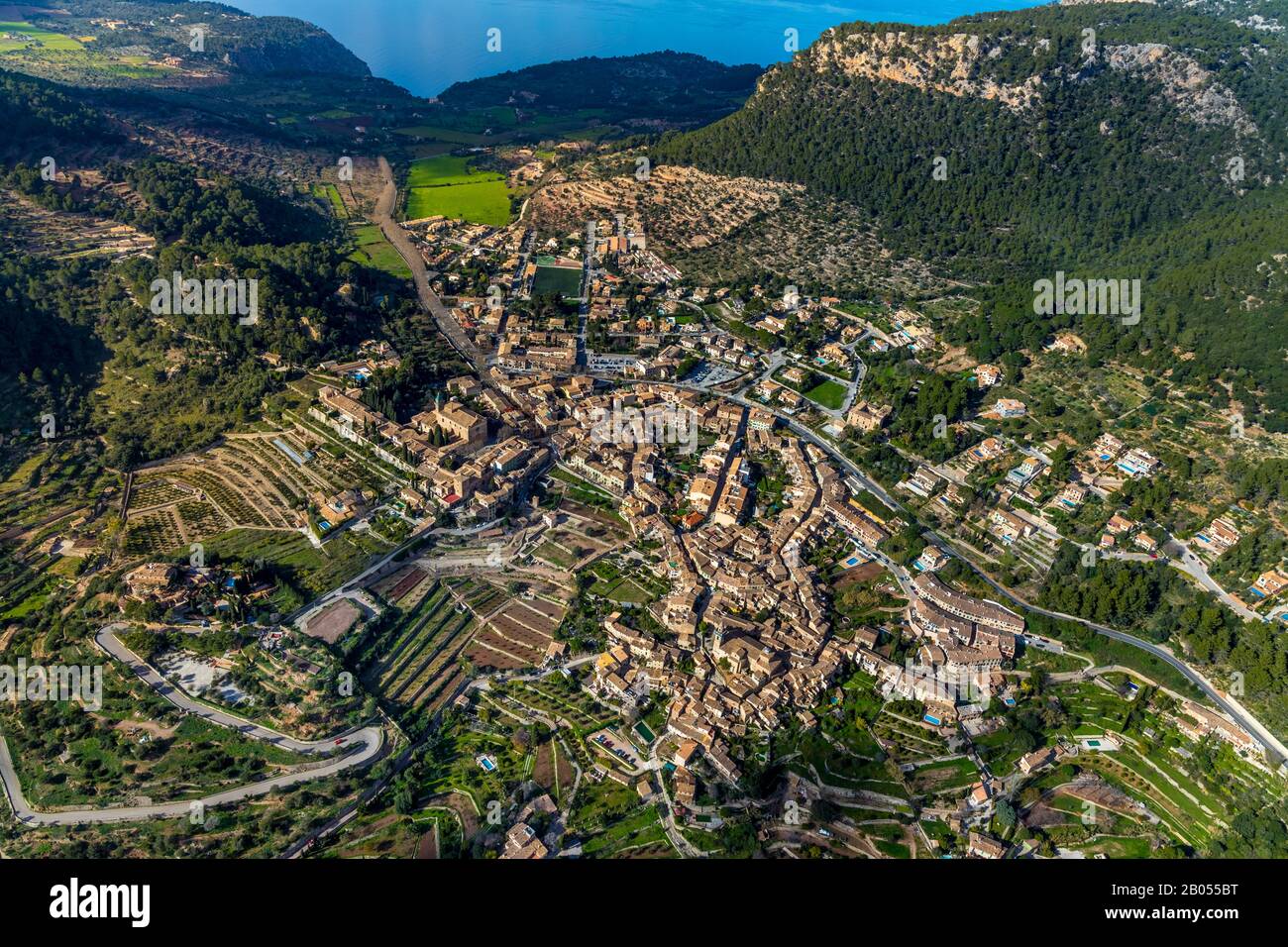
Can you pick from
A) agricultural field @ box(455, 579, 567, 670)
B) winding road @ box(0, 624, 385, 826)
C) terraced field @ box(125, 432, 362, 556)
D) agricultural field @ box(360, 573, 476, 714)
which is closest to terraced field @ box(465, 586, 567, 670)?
agricultural field @ box(455, 579, 567, 670)

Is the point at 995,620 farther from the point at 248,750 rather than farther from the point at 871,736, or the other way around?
the point at 248,750

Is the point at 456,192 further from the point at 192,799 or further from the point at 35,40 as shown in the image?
the point at 35,40

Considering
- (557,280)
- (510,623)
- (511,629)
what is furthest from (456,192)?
(511,629)

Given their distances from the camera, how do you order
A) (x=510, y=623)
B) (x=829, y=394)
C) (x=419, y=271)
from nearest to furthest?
(x=510, y=623) → (x=829, y=394) → (x=419, y=271)

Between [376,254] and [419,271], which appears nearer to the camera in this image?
[419,271]

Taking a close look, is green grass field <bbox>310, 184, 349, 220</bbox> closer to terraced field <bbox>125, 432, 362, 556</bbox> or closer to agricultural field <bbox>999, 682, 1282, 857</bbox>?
terraced field <bbox>125, 432, 362, 556</bbox>
